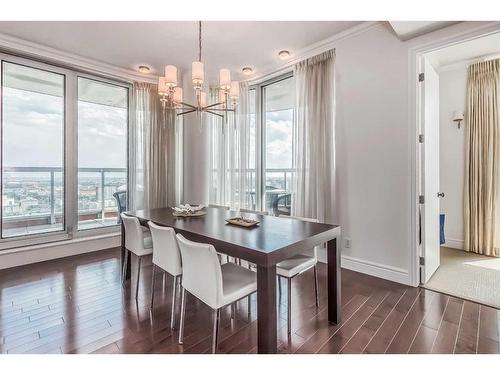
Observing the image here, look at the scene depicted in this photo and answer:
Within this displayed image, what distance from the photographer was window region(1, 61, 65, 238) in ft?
11.4

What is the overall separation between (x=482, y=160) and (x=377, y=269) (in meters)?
2.36

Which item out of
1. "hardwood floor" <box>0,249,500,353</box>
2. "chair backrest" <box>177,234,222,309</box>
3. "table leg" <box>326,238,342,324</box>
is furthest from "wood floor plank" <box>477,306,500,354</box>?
"chair backrest" <box>177,234,222,309</box>

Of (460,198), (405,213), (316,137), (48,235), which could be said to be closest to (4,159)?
(48,235)

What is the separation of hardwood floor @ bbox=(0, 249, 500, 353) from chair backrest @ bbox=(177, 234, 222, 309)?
0.42 m

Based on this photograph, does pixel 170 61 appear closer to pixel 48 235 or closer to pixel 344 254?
pixel 48 235

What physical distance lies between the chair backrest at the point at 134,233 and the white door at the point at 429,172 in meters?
2.89

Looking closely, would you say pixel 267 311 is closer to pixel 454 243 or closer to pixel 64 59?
pixel 454 243

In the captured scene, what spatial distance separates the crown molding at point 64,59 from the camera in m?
3.35

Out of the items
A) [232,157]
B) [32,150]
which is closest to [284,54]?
[232,157]

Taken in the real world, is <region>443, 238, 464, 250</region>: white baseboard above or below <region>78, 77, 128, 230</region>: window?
below

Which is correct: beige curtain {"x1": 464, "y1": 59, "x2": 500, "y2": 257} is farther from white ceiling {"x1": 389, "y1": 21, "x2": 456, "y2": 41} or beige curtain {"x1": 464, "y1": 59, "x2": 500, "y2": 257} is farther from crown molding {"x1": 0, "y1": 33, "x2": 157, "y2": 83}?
crown molding {"x1": 0, "y1": 33, "x2": 157, "y2": 83}

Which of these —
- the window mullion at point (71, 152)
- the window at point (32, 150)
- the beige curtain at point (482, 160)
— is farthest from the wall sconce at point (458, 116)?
the window at point (32, 150)

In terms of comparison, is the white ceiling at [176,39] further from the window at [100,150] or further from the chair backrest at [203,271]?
the chair backrest at [203,271]

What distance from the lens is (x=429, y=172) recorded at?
Result: 286cm
